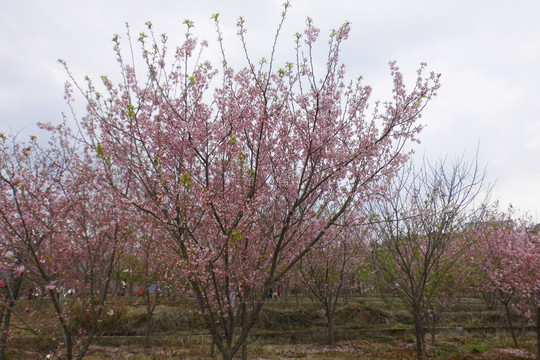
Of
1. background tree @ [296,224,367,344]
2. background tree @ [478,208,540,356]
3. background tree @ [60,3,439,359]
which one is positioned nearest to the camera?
background tree @ [60,3,439,359]

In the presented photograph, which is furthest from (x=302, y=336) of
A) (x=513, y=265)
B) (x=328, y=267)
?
(x=513, y=265)

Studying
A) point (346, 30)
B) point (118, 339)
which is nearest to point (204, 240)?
point (346, 30)

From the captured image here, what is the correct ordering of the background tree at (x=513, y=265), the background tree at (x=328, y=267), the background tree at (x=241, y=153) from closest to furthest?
the background tree at (x=241, y=153) < the background tree at (x=513, y=265) < the background tree at (x=328, y=267)

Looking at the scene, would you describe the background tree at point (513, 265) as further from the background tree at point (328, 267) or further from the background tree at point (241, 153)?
the background tree at point (241, 153)

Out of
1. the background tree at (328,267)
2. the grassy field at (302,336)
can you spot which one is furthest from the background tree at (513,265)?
the background tree at (328,267)

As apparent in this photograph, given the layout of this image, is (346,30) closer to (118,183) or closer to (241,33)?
(241,33)

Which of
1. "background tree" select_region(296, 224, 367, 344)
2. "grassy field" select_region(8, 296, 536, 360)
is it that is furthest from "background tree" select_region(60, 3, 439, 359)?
"background tree" select_region(296, 224, 367, 344)

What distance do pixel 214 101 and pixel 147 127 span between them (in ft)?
3.64

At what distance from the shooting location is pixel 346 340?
15070 mm

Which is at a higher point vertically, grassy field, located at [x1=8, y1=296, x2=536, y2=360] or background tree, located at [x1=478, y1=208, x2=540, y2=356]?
background tree, located at [x1=478, y1=208, x2=540, y2=356]

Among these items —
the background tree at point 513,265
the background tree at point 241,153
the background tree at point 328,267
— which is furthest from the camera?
the background tree at point 328,267

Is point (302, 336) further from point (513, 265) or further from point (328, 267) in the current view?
→ point (513, 265)

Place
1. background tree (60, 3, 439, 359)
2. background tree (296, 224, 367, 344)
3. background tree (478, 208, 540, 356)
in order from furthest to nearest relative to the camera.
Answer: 1. background tree (296, 224, 367, 344)
2. background tree (478, 208, 540, 356)
3. background tree (60, 3, 439, 359)

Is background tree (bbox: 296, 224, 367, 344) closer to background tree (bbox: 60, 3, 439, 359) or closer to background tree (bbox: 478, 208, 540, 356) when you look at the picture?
background tree (bbox: 478, 208, 540, 356)
